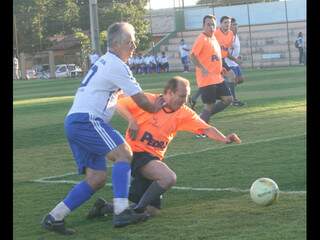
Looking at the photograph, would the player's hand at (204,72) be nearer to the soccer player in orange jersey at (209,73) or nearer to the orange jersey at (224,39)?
the soccer player in orange jersey at (209,73)

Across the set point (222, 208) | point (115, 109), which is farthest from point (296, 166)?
point (115, 109)

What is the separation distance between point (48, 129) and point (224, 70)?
425cm

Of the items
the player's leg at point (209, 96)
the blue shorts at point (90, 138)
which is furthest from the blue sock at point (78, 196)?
the player's leg at point (209, 96)

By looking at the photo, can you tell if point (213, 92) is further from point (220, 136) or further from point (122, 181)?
point (122, 181)

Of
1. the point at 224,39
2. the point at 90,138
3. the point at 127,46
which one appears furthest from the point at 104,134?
the point at 224,39

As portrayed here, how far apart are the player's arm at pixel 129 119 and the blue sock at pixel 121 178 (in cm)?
47

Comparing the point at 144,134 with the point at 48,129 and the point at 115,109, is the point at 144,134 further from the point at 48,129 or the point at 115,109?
the point at 48,129

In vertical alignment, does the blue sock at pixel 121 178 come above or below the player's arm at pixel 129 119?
below

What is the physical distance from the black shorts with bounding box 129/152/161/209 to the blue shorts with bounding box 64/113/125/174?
43 centimetres

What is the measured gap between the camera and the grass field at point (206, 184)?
19.2 feet

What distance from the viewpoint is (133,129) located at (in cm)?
655

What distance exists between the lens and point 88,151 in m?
6.25

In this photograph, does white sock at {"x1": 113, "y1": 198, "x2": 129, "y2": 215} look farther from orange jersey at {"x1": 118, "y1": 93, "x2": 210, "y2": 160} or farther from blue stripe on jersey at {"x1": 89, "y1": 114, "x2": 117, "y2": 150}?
→ orange jersey at {"x1": 118, "y1": 93, "x2": 210, "y2": 160}

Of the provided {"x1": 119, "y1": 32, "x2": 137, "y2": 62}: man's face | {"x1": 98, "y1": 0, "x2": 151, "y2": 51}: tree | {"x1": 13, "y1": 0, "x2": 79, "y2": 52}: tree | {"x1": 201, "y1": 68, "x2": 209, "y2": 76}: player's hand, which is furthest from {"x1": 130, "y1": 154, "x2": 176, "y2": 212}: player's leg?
{"x1": 13, "y1": 0, "x2": 79, "y2": 52}: tree
